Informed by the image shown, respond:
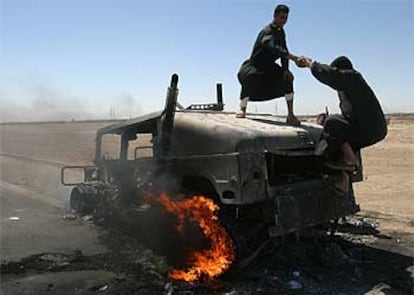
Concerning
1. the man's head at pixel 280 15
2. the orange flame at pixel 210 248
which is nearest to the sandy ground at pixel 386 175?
the orange flame at pixel 210 248

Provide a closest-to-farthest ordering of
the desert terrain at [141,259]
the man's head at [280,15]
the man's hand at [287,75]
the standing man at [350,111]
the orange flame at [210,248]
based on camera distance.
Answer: the standing man at [350,111], the desert terrain at [141,259], the orange flame at [210,248], the man's head at [280,15], the man's hand at [287,75]

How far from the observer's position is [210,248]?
6613 millimetres

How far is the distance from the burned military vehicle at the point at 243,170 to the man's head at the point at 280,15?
4.53 ft

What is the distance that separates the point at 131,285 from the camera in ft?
20.5

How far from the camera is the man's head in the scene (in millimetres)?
7180

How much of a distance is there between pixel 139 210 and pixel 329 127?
3.13 m

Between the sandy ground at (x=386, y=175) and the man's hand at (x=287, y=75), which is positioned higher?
the man's hand at (x=287, y=75)

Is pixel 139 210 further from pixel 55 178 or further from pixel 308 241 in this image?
pixel 55 178

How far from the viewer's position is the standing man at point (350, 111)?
606 cm

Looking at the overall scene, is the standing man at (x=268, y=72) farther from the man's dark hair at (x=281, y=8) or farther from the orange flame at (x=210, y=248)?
the orange flame at (x=210, y=248)

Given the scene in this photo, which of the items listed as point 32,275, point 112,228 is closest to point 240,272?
point 32,275

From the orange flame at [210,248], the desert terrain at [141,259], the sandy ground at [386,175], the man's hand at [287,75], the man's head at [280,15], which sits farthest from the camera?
the sandy ground at [386,175]

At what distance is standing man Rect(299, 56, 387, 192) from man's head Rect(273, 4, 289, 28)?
1.16 meters

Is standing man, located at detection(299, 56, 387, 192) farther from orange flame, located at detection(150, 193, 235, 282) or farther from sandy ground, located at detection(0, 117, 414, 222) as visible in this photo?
sandy ground, located at detection(0, 117, 414, 222)
